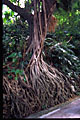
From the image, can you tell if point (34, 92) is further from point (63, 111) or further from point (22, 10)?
point (22, 10)

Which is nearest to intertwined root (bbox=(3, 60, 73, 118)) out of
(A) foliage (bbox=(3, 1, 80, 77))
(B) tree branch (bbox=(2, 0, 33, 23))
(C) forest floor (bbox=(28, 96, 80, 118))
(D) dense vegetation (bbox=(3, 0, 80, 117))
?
(D) dense vegetation (bbox=(3, 0, 80, 117))

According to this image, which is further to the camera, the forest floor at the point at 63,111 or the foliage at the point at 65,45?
the foliage at the point at 65,45

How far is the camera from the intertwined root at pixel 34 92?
167 inches

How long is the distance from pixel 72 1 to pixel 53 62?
2.81m

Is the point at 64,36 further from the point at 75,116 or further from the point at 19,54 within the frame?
the point at 75,116

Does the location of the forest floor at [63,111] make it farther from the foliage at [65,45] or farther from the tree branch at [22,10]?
the tree branch at [22,10]

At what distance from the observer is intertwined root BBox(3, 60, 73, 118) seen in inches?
167

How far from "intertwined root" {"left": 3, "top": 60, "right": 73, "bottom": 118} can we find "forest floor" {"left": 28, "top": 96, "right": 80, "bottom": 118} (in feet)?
0.71

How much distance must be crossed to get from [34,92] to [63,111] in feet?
3.52

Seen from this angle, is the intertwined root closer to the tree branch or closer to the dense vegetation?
the dense vegetation

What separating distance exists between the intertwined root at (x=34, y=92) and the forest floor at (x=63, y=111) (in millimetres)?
216

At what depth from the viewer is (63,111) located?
466 cm

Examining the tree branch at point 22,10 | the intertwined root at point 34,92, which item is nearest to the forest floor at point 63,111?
the intertwined root at point 34,92

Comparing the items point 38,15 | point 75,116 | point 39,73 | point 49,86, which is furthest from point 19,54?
point 75,116
